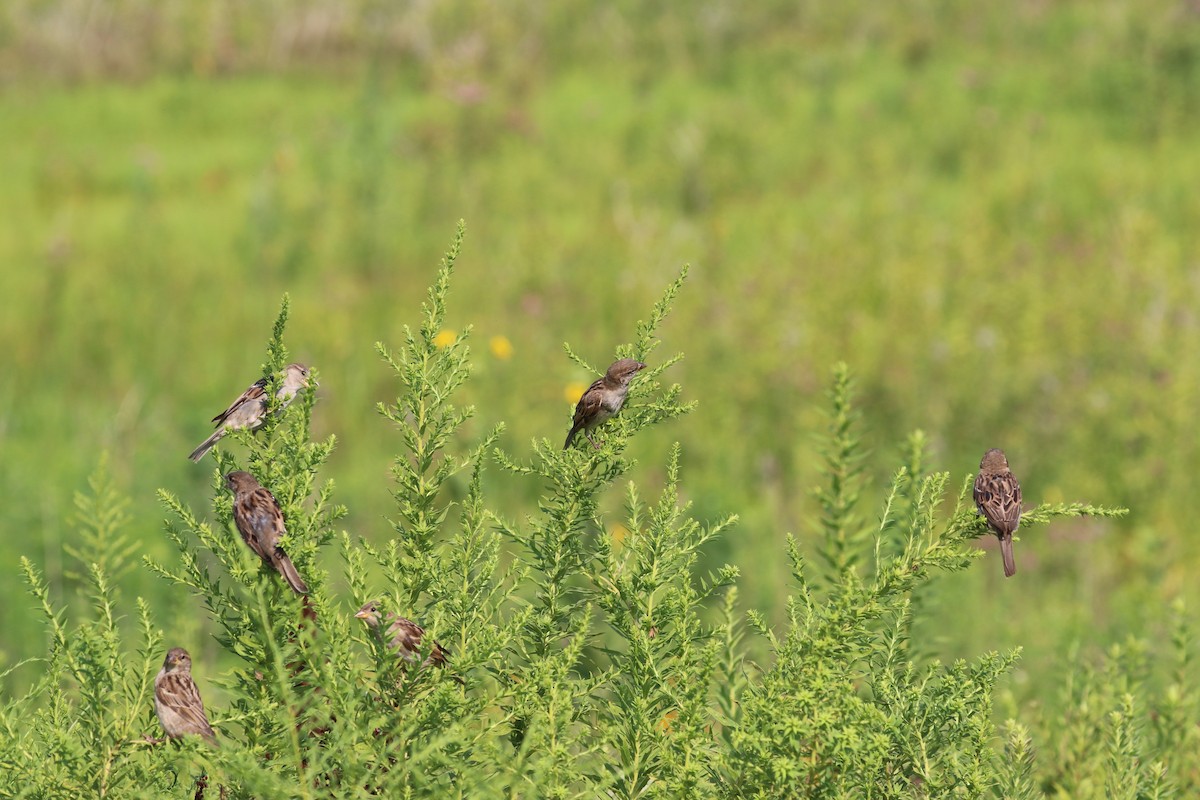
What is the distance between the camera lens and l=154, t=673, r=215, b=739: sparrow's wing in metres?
1.79

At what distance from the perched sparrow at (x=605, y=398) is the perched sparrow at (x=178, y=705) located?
72 centimetres

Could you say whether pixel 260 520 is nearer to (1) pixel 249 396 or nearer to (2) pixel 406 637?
(2) pixel 406 637

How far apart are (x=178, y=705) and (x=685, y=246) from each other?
329 inches

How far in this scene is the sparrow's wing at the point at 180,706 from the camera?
179 cm

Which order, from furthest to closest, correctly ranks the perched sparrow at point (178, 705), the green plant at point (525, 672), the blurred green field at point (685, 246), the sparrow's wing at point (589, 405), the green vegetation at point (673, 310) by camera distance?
the blurred green field at point (685, 246), the sparrow's wing at point (589, 405), the green vegetation at point (673, 310), the perched sparrow at point (178, 705), the green plant at point (525, 672)

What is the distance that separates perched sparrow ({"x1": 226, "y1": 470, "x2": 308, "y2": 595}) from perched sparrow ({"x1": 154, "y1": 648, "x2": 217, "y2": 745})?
29cm

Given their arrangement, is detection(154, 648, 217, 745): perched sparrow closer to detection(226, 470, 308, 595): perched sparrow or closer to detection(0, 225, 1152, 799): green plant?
detection(0, 225, 1152, 799): green plant

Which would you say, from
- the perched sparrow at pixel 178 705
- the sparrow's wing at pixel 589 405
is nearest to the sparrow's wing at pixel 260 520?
the perched sparrow at pixel 178 705

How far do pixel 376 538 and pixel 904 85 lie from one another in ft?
32.0

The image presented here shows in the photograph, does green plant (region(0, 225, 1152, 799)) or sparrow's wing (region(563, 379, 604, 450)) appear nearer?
green plant (region(0, 225, 1152, 799))

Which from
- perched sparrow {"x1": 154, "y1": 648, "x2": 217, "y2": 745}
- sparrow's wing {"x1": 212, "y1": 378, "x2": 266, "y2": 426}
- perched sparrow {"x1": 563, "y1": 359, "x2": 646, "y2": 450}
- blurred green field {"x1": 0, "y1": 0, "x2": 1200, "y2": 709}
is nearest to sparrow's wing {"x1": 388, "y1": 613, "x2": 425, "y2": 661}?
perched sparrow {"x1": 154, "y1": 648, "x2": 217, "y2": 745}

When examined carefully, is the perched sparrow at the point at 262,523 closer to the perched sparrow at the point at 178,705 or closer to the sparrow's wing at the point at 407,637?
the sparrow's wing at the point at 407,637

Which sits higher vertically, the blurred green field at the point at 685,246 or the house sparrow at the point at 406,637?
the house sparrow at the point at 406,637

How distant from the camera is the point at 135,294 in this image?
920 cm
